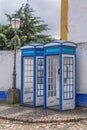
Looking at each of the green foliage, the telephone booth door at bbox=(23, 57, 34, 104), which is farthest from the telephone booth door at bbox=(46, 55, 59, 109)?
the green foliage

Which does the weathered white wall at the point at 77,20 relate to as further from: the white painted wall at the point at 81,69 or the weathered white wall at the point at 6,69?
the white painted wall at the point at 81,69

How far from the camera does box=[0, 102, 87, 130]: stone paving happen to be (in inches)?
344

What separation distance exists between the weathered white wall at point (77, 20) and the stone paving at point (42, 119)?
4.37m

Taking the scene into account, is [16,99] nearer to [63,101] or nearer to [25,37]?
[63,101]

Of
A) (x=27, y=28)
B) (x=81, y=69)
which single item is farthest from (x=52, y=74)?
(x=27, y=28)

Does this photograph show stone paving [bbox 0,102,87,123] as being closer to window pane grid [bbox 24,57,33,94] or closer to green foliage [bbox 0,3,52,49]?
window pane grid [bbox 24,57,33,94]

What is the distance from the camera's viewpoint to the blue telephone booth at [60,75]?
34.0 feet

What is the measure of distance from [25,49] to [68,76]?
1920 mm

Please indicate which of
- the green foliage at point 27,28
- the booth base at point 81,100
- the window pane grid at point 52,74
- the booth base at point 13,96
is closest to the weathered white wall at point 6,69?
the booth base at point 13,96

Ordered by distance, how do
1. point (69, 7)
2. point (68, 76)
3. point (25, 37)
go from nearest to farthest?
1. point (68, 76)
2. point (69, 7)
3. point (25, 37)

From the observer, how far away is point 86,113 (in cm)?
1003

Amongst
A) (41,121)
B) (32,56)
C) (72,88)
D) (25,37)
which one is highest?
(25,37)

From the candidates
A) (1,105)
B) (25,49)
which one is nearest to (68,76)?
(25,49)

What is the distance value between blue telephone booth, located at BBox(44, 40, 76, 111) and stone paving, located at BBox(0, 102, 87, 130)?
0.41 metres
